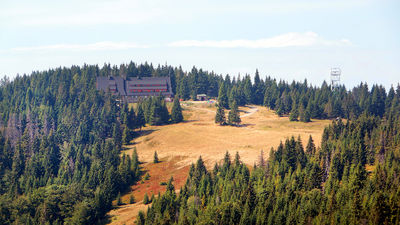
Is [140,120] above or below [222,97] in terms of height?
below

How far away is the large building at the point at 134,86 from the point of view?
615 ft

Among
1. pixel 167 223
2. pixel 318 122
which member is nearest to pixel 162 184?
pixel 167 223

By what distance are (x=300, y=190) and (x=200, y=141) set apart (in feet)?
185

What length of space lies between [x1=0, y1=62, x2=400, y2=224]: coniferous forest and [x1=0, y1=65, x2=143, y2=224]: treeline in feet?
1.20

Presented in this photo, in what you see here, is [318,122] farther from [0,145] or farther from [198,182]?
[0,145]

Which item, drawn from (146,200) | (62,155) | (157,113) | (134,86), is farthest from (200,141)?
(134,86)

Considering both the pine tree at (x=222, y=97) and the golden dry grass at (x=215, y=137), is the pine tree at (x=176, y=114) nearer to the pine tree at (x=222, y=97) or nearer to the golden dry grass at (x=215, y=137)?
the golden dry grass at (x=215, y=137)

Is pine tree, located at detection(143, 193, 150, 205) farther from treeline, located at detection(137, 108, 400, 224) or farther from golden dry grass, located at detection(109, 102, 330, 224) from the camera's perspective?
treeline, located at detection(137, 108, 400, 224)

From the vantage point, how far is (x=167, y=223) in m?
73.6

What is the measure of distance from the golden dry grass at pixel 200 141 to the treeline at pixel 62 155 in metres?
6.44

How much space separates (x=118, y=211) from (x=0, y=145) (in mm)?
65311

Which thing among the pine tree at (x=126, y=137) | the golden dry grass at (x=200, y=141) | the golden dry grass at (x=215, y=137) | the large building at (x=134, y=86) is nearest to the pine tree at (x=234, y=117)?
the golden dry grass at (x=215, y=137)

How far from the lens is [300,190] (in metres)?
78.6

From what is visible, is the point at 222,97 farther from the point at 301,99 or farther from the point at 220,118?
the point at 301,99
